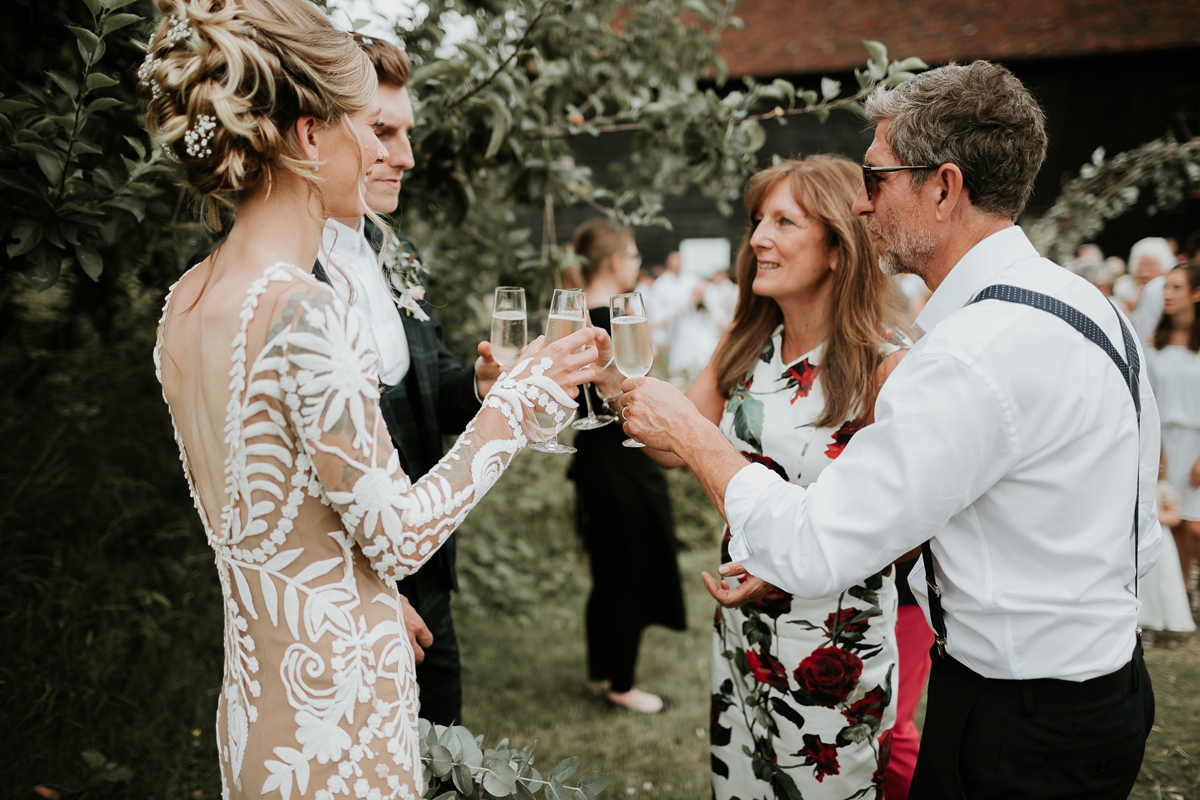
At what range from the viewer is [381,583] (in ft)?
5.05

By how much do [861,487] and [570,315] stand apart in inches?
31.7

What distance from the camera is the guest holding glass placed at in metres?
4.55

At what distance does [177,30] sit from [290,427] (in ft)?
2.23

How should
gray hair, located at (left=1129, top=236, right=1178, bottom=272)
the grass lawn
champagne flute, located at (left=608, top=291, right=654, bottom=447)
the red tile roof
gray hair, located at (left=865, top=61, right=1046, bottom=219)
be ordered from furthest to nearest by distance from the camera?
the red tile roof
gray hair, located at (left=1129, top=236, right=1178, bottom=272)
the grass lawn
champagne flute, located at (left=608, top=291, right=654, bottom=447)
gray hair, located at (left=865, top=61, right=1046, bottom=219)

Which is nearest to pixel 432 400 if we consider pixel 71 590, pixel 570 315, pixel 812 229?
pixel 570 315

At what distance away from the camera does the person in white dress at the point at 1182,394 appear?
536 centimetres

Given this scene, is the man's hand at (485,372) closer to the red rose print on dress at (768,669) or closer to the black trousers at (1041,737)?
the red rose print on dress at (768,669)

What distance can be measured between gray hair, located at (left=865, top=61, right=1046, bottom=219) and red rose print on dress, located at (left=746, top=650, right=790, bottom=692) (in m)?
1.37

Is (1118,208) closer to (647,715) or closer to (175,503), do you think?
(647,715)

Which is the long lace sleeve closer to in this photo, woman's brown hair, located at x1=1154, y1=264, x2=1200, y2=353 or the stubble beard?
the stubble beard

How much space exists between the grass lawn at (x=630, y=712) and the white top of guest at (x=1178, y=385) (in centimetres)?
139

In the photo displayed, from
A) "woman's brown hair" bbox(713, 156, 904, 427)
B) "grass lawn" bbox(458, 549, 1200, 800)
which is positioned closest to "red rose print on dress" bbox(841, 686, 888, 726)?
"woman's brown hair" bbox(713, 156, 904, 427)

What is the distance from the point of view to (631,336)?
219 cm

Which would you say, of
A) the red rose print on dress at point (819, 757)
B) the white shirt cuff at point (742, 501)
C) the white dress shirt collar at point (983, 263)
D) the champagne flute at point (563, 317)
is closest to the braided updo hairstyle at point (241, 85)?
the champagne flute at point (563, 317)
